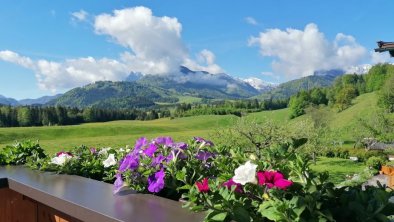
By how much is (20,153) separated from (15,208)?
115 centimetres

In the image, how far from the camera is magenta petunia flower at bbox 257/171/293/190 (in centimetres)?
128

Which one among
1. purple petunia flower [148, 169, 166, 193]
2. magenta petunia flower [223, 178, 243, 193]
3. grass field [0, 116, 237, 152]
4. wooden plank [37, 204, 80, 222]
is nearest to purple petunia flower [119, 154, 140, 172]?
purple petunia flower [148, 169, 166, 193]

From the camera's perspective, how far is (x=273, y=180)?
4.42 feet

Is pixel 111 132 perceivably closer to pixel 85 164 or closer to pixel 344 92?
pixel 344 92

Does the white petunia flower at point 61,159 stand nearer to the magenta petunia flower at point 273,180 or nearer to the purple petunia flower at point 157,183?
the purple petunia flower at point 157,183

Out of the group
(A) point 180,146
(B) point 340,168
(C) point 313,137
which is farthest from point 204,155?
(B) point 340,168

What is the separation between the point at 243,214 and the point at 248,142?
83.7ft

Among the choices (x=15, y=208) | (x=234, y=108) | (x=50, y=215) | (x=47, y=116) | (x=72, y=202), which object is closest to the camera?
(x=72, y=202)

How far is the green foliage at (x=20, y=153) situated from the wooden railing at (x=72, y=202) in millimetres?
489

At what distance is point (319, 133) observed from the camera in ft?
116

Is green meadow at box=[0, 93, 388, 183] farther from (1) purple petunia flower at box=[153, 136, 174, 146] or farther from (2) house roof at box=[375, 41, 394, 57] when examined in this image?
(1) purple petunia flower at box=[153, 136, 174, 146]

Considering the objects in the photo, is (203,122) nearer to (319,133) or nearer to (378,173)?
(319,133)

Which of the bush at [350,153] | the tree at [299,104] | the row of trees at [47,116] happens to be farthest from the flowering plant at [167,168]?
the row of trees at [47,116]

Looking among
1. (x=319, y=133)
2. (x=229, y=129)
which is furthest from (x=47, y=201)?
(x=319, y=133)
